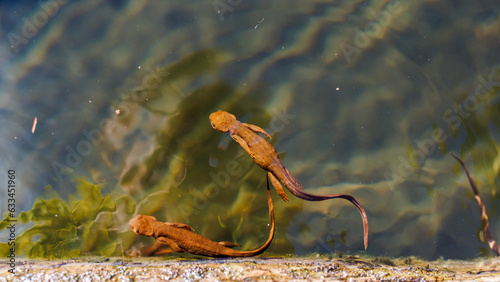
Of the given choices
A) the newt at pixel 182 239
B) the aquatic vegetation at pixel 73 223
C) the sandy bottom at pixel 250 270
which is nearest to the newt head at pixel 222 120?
the newt at pixel 182 239

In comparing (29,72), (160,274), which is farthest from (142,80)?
(160,274)

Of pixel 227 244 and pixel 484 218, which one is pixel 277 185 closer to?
pixel 227 244

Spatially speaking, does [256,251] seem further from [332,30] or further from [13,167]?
[13,167]

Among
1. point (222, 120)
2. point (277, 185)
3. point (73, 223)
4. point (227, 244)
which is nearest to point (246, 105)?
point (222, 120)

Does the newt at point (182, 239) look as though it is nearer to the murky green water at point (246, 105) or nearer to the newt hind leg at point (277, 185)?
the murky green water at point (246, 105)

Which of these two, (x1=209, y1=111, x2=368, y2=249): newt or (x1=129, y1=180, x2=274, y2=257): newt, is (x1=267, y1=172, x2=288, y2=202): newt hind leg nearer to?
(x1=209, y1=111, x2=368, y2=249): newt

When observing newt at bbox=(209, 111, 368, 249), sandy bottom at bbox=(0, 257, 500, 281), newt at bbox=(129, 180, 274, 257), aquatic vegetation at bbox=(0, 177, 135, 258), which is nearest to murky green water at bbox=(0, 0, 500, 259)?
aquatic vegetation at bbox=(0, 177, 135, 258)
